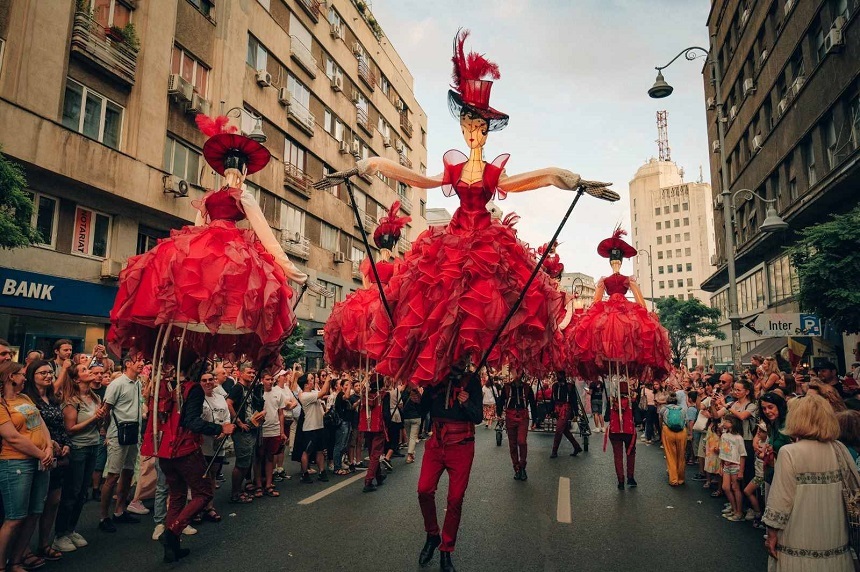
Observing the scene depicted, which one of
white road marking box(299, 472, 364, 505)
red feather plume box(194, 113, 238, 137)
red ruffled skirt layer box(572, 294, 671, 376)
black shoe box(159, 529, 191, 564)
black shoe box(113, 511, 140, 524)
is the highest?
red feather plume box(194, 113, 238, 137)

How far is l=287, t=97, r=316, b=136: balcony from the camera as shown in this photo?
2519 cm

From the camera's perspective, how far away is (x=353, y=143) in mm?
31859

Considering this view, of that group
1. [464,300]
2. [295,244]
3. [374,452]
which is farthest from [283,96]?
[464,300]

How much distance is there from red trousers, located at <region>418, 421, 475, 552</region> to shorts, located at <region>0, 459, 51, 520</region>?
3.06 m

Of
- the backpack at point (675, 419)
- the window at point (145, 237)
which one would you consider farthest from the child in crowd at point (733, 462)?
the window at point (145, 237)

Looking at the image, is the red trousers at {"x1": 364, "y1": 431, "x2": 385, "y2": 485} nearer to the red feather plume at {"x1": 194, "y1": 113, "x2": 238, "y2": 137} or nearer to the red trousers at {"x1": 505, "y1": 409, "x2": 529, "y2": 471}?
the red trousers at {"x1": 505, "y1": 409, "x2": 529, "y2": 471}

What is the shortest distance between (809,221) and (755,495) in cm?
1566

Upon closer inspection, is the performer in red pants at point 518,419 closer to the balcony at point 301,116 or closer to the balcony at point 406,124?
the balcony at point 301,116

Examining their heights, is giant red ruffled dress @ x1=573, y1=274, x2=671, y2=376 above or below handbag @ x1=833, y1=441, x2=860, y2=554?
above

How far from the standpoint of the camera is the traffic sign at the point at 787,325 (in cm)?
1146

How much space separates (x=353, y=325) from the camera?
8.77 m

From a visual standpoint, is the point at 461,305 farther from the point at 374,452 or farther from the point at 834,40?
the point at 834,40

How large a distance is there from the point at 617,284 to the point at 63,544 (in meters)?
7.92

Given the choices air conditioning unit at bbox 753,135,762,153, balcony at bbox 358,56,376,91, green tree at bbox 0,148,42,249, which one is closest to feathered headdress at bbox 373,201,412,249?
green tree at bbox 0,148,42,249
